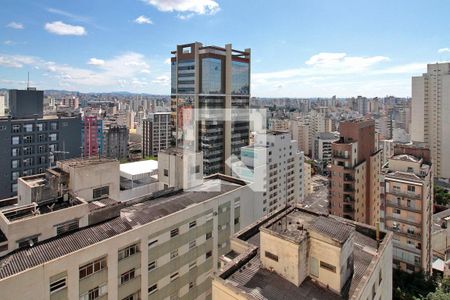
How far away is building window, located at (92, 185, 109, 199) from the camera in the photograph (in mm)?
12844

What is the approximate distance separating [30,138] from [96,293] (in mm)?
27167

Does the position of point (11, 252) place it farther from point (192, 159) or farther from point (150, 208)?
point (192, 159)

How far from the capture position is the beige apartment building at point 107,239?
27.3 feet

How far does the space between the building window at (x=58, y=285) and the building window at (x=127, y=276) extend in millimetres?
1869

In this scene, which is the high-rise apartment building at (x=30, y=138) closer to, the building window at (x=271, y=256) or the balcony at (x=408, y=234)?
the building window at (x=271, y=256)

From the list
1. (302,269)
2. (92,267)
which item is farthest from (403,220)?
(92,267)

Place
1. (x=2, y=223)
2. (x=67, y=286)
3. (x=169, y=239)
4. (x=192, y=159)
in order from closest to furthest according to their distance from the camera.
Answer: (x=67, y=286) → (x=2, y=223) → (x=169, y=239) → (x=192, y=159)

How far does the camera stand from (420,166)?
21.5 metres

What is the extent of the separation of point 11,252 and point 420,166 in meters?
23.3

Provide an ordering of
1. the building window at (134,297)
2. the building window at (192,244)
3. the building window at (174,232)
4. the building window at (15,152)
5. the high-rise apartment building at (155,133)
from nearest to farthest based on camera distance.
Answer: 1. the building window at (134,297)
2. the building window at (174,232)
3. the building window at (192,244)
4. the building window at (15,152)
5. the high-rise apartment building at (155,133)


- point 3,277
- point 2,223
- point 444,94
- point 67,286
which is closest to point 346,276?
point 67,286

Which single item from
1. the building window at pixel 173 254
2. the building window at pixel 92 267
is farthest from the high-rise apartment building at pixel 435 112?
the building window at pixel 92 267

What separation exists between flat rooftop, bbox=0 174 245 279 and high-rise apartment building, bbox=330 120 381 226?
12174 millimetres

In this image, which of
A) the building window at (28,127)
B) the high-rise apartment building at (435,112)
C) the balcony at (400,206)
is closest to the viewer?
the balcony at (400,206)
